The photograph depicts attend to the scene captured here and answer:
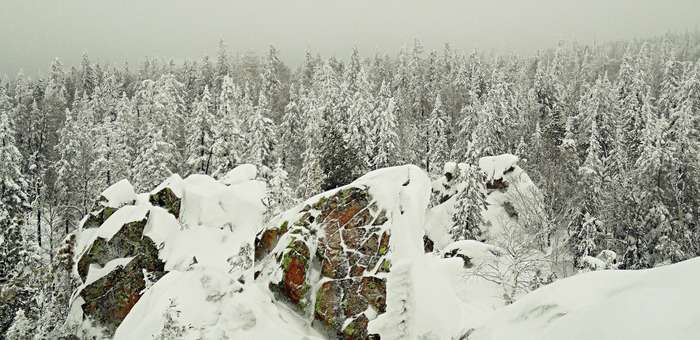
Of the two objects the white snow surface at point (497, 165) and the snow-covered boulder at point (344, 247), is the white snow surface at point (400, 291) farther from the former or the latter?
the white snow surface at point (497, 165)

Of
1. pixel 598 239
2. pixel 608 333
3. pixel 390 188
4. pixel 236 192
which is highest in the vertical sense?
pixel 608 333

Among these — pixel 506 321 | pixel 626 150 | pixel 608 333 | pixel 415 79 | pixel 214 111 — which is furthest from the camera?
pixel 415 79

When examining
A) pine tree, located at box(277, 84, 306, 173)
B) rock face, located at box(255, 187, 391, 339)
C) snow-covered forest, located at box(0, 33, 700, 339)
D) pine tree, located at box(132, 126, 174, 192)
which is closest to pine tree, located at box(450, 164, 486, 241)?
snow-covered forest, located at box(0, 33, 700, 339)

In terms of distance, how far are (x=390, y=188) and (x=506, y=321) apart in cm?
899

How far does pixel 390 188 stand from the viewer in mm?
15305

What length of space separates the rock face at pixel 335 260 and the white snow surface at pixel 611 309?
7072 millimetres

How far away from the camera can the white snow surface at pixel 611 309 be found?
4156mm

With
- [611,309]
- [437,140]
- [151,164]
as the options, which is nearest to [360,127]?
[437,140]

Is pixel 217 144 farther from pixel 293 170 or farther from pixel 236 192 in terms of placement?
pixel 236 192

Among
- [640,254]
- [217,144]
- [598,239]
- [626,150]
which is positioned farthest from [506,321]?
[626,150]

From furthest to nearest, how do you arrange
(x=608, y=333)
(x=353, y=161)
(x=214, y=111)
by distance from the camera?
(x=214, y=111)
(x=353, y=161)
(x=608, y=333)

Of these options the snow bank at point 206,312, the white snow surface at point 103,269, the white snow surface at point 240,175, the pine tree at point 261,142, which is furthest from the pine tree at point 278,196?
the pine tree at point 261,142

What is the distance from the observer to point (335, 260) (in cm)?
1407

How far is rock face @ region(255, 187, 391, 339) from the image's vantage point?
13328mm
